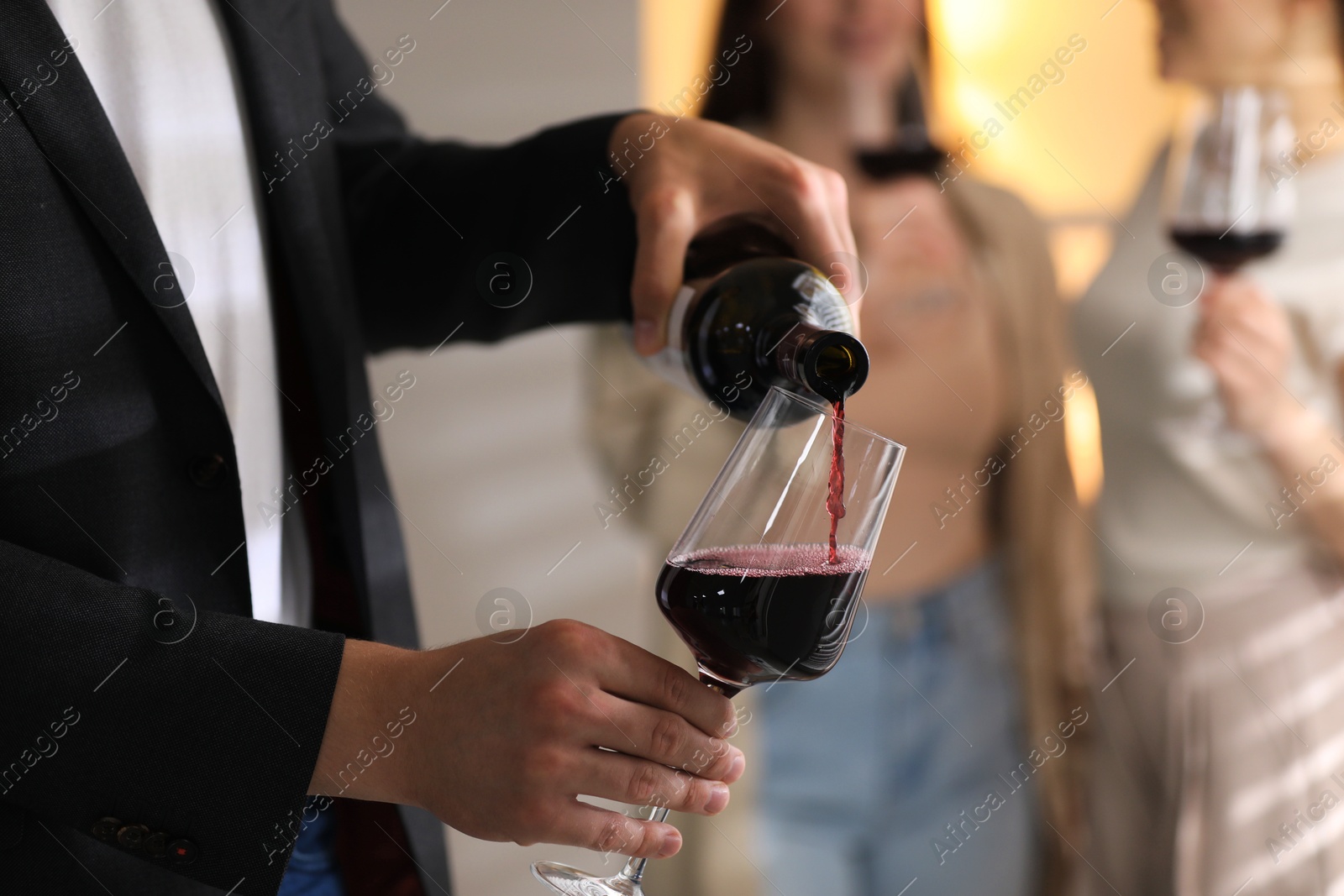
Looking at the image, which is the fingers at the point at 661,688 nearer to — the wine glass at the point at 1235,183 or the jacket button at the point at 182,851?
the jacket button at the point at 182,851

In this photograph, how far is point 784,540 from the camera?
515 mm

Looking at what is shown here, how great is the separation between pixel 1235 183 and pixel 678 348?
3.36ft

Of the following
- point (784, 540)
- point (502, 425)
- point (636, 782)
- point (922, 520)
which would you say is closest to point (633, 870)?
point (636, 782)

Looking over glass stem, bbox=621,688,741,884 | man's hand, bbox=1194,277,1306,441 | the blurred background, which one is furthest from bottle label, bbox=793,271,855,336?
the blurred background

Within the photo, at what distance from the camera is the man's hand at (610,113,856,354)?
2.25ft

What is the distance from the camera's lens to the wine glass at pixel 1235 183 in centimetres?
134

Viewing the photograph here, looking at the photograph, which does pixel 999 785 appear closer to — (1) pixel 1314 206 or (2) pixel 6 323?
(1) pixel 1314 206

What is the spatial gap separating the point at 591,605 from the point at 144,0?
138 centimetres

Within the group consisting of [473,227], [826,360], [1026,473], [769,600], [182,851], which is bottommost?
[182,851]

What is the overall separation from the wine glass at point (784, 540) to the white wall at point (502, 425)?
129cm

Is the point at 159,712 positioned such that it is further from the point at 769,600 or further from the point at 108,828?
the point at 769,600

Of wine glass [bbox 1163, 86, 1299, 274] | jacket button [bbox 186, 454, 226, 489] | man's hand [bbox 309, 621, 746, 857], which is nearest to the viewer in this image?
man's hand [bbox 309, 621, 746, 857]

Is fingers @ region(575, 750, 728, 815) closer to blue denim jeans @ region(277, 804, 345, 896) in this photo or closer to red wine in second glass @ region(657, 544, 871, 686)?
red wine in second glass @ region(657, 544, 871, 686)

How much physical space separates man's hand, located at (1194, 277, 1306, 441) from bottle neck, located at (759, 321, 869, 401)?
112 cm
